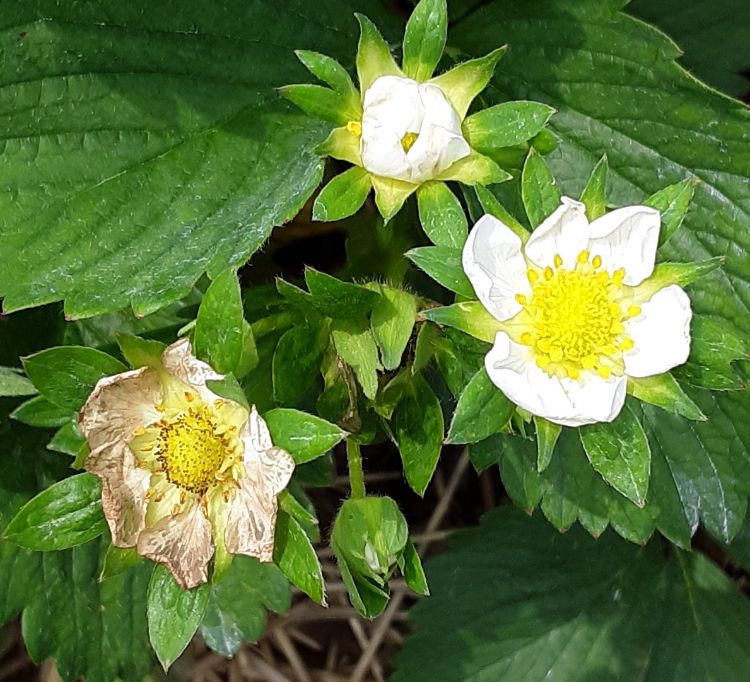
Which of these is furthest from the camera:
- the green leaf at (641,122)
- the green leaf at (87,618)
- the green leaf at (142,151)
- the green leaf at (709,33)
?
the green leaf at (709,33)

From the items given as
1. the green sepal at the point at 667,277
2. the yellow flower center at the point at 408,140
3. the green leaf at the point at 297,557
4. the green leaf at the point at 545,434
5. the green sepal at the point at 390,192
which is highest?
the yellow flower center at the point at 408,140

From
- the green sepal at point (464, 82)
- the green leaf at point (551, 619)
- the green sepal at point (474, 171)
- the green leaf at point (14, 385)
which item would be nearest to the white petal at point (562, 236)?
the green sepal at point (474, 171)

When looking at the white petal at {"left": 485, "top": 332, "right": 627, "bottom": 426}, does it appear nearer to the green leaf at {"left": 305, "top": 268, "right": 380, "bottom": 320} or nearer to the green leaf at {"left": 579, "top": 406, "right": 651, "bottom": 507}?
the green leaf at {"left": 579, "top": 406, "right": 651, "bottom": 507}

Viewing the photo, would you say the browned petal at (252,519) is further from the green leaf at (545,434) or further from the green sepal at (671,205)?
the green sepal at (671,205)

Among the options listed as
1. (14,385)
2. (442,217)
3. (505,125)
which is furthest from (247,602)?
(505,125)

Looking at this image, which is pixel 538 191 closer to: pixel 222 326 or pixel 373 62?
pixel 373 62

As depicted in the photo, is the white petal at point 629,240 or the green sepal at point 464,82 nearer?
the white petal at point 629,240
